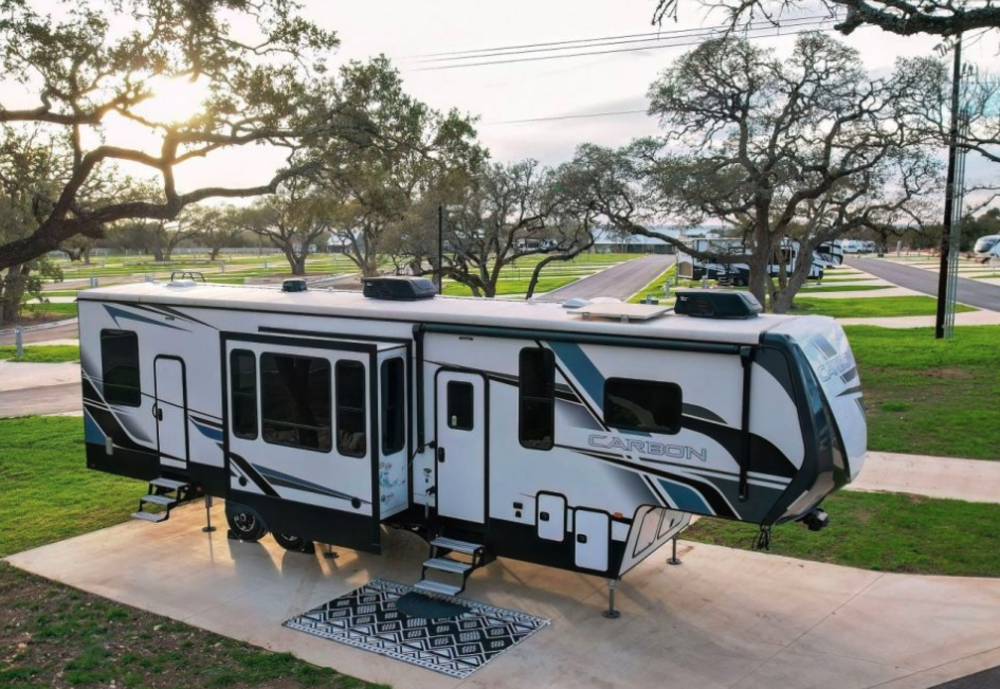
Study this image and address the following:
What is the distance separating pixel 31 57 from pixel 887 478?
43.7 ft

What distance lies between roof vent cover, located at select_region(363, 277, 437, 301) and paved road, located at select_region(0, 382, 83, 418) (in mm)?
10733

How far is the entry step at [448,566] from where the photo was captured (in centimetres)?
843

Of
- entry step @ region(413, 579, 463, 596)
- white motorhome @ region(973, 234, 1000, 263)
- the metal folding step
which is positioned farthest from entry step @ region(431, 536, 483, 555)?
white motorhome @ region(973, 234, 1000, 263)

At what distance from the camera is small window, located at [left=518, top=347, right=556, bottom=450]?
812 cm

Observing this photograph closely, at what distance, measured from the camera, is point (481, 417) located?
27.9 feet

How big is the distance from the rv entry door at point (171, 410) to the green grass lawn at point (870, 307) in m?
26.9

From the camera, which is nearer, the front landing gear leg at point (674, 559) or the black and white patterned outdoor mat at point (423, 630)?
the black and white patterned outdoor mat at point (423, 630)

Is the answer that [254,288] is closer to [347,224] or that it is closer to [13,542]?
[13,542]

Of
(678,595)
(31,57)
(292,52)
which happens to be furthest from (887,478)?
(31,57)

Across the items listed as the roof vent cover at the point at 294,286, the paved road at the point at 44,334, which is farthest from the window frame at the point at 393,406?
the paved road at the point at 44,334

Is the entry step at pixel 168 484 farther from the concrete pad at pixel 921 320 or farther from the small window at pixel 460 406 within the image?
the concrete pad at pixel 921 320

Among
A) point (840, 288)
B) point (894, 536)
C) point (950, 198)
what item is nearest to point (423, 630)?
point (894, 536)

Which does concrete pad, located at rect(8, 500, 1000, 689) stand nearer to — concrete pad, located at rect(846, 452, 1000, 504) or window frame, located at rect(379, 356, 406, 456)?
window frame, located at rect(379, 356, 406, 456)

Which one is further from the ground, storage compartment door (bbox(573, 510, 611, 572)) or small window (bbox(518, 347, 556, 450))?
small window (bbox(518, 347, 556, 450))
